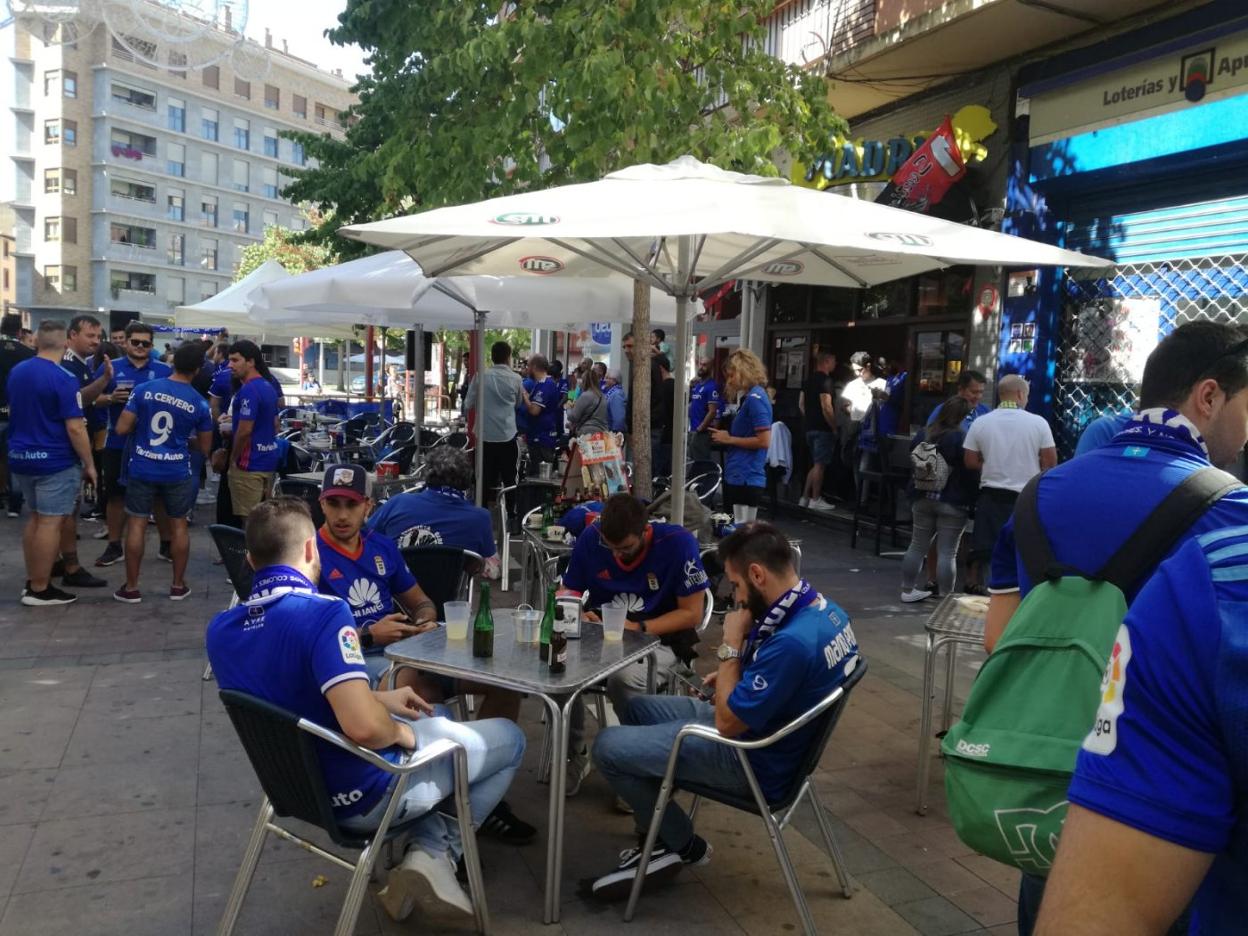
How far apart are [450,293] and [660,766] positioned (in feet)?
18.5

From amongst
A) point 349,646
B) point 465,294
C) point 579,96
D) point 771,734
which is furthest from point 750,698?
point 465,294

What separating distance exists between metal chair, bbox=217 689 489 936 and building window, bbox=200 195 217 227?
70109 mm

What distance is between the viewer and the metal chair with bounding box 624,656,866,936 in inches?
122

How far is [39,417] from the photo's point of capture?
6.79 metres

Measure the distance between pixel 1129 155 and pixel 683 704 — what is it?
6962mm

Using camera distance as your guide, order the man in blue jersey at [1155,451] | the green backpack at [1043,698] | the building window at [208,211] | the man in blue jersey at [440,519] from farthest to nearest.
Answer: the building window at [208,211]
the man in blue jersey at [440,519]
the man in blue jersey at [1155,451]
the green backpack at [1043,698]

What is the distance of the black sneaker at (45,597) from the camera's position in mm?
6941

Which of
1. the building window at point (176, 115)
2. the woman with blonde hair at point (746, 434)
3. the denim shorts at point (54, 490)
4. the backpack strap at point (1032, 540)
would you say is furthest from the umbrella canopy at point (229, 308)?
the building window at point (176, 115)

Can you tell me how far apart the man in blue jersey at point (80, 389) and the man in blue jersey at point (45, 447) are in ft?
0.88

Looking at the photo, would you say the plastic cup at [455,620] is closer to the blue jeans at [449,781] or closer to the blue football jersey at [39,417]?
the blue jeans at [449,781]

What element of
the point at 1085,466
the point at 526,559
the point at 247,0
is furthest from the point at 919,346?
the point at 1085,466

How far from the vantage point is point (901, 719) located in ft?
17.4

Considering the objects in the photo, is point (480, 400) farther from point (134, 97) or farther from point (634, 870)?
point (134, 97)

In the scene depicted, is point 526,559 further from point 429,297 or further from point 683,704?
point 429,297
